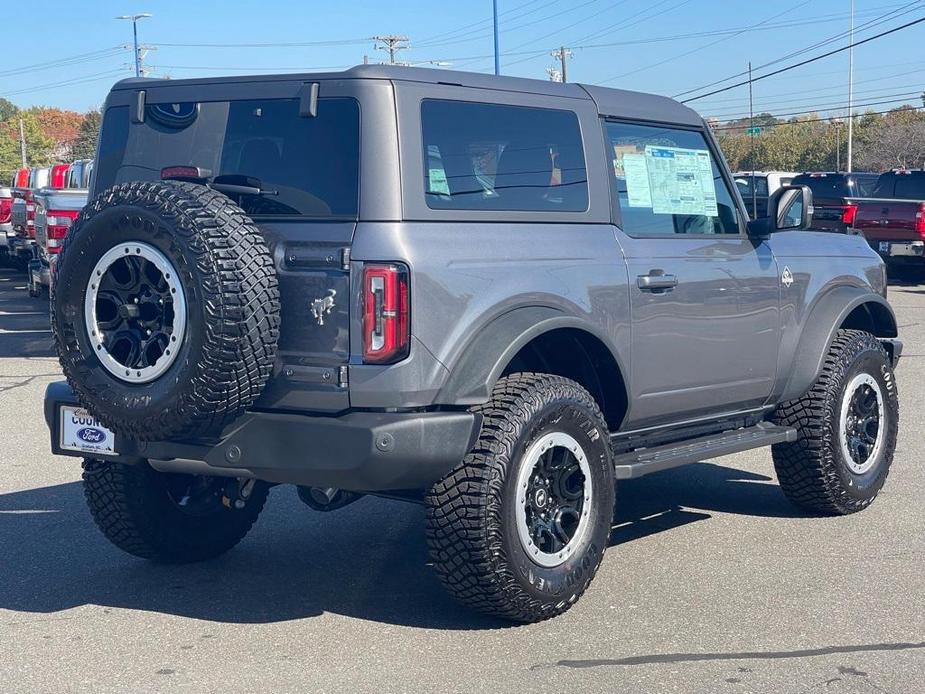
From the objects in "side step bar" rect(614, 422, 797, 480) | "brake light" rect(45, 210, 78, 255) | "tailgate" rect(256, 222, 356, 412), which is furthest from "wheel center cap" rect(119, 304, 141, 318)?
"brake light" rect(45, 210, 78, 255)

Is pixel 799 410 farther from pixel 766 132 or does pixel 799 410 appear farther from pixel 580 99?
pixel 766 132

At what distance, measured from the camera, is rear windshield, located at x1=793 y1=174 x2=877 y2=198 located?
2317cm

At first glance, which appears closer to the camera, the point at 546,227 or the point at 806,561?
the point at 546,227

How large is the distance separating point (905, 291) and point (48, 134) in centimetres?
13098

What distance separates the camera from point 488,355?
4715 mm

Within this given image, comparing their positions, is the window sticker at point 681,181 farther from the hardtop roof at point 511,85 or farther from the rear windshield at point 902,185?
the rear windshield at point 902,185

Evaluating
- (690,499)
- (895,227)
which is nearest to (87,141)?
(895,227)

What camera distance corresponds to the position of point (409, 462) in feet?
14.8

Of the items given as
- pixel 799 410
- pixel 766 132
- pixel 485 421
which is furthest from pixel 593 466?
pixel 766 132

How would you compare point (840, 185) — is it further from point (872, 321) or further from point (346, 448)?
point (346, 448)

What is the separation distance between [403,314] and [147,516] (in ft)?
5.90

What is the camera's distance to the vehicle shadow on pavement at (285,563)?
5.22 metres

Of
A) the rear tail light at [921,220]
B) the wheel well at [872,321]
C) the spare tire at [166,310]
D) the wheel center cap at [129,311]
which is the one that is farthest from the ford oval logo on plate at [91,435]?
the rear tail light at [921,220]

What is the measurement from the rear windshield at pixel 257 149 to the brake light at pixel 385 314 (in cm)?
29
